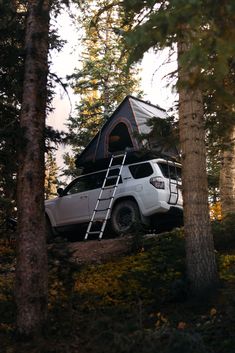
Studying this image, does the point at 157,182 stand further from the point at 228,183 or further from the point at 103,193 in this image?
the point at 228,183

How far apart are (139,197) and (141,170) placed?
0.83 metres

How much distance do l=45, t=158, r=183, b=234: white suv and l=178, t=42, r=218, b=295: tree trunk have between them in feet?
8.98

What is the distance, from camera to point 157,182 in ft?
38.0

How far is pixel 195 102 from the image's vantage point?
8844 mm

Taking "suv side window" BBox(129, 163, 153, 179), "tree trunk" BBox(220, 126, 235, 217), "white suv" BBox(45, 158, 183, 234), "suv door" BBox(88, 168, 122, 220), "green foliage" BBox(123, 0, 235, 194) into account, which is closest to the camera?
"green foliage" BBox(123, 0, 235, 194)

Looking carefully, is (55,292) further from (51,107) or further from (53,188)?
(53,188)

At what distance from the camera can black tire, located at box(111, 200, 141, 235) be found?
38.4ft

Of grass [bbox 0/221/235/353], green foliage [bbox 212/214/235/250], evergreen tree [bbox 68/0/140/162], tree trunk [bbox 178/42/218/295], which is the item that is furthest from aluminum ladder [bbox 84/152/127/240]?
evergreen tree [bbox 68/0/140/162]

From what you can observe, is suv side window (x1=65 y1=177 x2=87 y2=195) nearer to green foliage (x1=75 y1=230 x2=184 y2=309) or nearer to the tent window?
the tent window

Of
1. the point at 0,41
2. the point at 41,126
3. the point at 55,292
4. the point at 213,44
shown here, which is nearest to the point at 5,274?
the point at 55,292

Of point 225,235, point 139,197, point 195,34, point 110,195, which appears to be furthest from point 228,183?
point 195,34

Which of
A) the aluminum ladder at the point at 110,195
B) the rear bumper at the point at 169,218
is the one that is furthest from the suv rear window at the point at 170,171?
the aluminum ladder at the point at 110,195

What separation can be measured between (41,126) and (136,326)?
11.0ft

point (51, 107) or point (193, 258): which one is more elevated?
point (51, 107)
